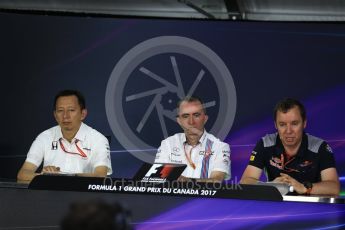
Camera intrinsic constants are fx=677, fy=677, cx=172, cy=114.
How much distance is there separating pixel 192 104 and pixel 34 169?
1.23 m

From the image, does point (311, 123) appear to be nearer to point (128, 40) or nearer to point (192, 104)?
point (192, 104)

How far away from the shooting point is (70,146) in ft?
16.2

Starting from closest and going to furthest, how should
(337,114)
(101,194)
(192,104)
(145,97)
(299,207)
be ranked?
(299,207), (101,194), (192,104), (337,114), (145,97)

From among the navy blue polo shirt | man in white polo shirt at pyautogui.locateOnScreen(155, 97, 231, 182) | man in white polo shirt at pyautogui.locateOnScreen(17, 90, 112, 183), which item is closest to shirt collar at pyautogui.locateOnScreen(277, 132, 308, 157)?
the navy blue polo shirt

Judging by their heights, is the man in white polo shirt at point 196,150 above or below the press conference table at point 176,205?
above

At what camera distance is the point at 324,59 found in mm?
5668

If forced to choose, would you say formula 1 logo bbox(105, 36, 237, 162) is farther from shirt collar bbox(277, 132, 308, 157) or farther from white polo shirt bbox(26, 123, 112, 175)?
shirt collar bbox(277, 132, 308, 157)

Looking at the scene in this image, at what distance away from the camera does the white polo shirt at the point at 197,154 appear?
4.81 m

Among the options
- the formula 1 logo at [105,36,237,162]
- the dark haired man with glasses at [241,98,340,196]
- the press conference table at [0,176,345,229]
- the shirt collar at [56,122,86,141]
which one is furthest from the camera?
the formula 1 logo at [105,36,237,162]

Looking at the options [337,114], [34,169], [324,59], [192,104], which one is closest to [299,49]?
[324,59]

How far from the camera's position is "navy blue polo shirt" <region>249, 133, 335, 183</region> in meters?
4.22

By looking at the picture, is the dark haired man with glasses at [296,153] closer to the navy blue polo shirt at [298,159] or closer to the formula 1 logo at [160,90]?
the navy blue polo shirt at [298,159]

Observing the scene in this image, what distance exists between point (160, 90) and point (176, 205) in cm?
254

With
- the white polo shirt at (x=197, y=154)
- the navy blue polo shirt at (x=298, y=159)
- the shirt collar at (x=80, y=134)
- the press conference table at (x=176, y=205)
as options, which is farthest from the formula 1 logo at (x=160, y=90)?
the press conference table at (x=176, y=205)
